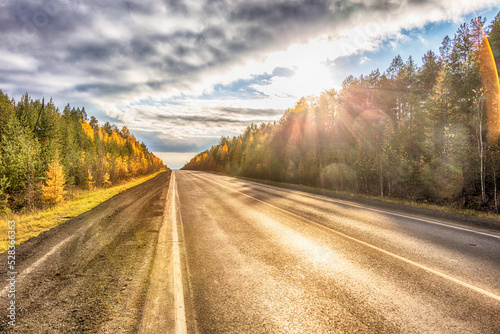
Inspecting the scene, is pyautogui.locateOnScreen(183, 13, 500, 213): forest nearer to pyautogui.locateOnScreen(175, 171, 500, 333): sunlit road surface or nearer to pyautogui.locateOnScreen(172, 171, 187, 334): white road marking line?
pyautogui.locateOnScreen(175, 171, 500, 333): sunlit road surface

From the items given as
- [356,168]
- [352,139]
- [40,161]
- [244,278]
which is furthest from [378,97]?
[40,161]

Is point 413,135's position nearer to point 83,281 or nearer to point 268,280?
point 268,280

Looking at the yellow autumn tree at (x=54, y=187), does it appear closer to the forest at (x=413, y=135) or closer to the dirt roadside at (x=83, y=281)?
the dirt roadside at (x=83, y=281)

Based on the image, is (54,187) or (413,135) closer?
(54,187)

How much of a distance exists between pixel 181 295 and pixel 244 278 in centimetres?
111

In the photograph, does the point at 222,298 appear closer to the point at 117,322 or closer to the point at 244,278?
the point at 244,278

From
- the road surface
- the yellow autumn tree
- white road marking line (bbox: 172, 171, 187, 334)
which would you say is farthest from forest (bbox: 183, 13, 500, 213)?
the yellow autumn tree

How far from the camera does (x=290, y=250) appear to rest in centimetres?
546

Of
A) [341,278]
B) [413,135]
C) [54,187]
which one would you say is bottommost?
[341,278]

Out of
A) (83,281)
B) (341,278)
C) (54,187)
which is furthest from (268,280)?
(54,187)

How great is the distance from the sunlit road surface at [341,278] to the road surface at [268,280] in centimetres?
2

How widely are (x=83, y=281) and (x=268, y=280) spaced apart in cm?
328

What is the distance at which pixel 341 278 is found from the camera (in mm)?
3998

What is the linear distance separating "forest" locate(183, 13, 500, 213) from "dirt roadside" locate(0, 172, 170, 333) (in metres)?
17.2
